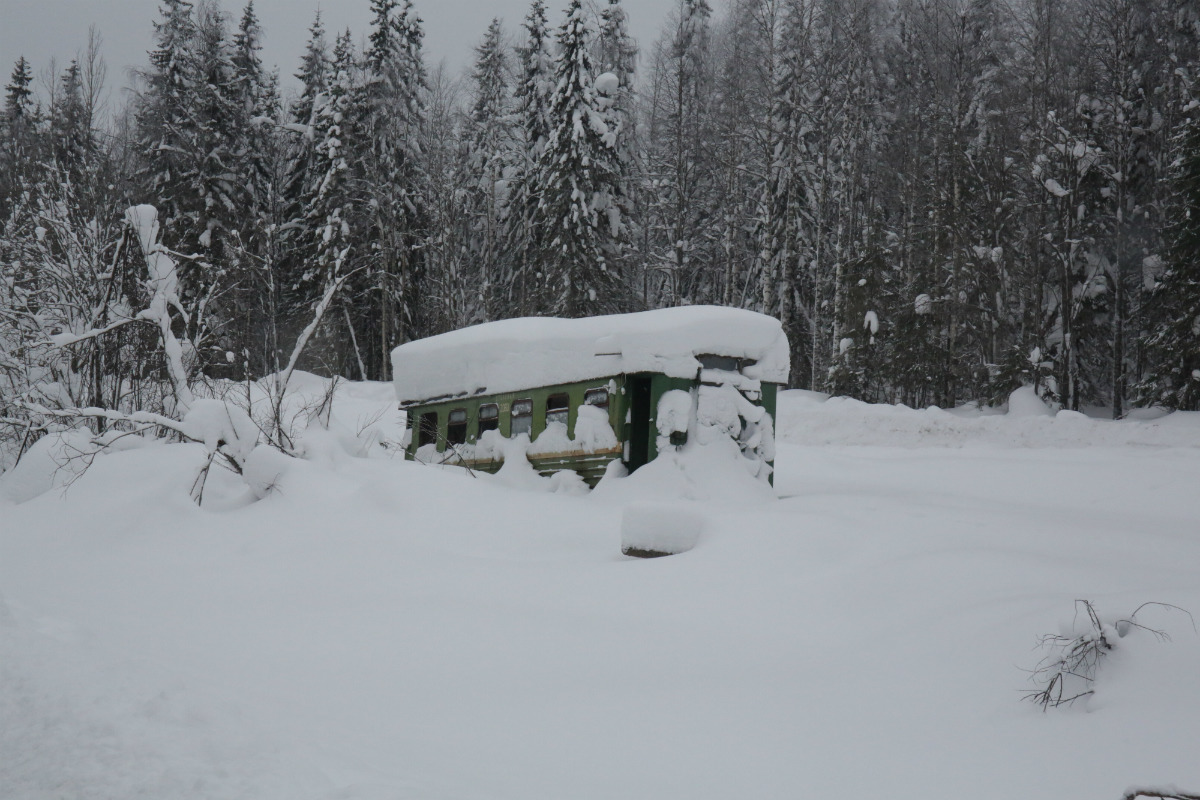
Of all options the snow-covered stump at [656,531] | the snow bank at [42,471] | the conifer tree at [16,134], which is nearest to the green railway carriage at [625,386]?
the snow-covered stump at [656,531]

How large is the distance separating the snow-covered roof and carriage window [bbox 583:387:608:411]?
222 mm

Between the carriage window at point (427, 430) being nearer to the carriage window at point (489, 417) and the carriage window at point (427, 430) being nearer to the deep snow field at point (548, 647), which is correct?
the carriage window at point (489, 417)

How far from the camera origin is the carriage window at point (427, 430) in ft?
47.6

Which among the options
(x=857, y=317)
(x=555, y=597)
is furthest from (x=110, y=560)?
(x=857, y=317)

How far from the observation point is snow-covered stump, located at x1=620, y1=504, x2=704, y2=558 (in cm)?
753

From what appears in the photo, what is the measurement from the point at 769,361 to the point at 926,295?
13.8m

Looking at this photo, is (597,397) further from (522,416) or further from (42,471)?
(42,471)

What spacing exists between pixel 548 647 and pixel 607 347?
20.6ft

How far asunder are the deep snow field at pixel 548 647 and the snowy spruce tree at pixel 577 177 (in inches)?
617

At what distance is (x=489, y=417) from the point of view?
43.5 feet

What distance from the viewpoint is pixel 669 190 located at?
33562 millimetres

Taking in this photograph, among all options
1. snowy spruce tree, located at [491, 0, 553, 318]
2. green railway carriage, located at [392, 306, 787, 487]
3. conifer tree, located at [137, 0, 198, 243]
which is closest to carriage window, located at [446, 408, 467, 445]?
green railway carriage, located at [392, 306, 787, 487]

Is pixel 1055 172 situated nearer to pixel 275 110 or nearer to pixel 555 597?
pixel 555 597

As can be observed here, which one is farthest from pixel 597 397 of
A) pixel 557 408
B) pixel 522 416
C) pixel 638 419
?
pixel 522 416
